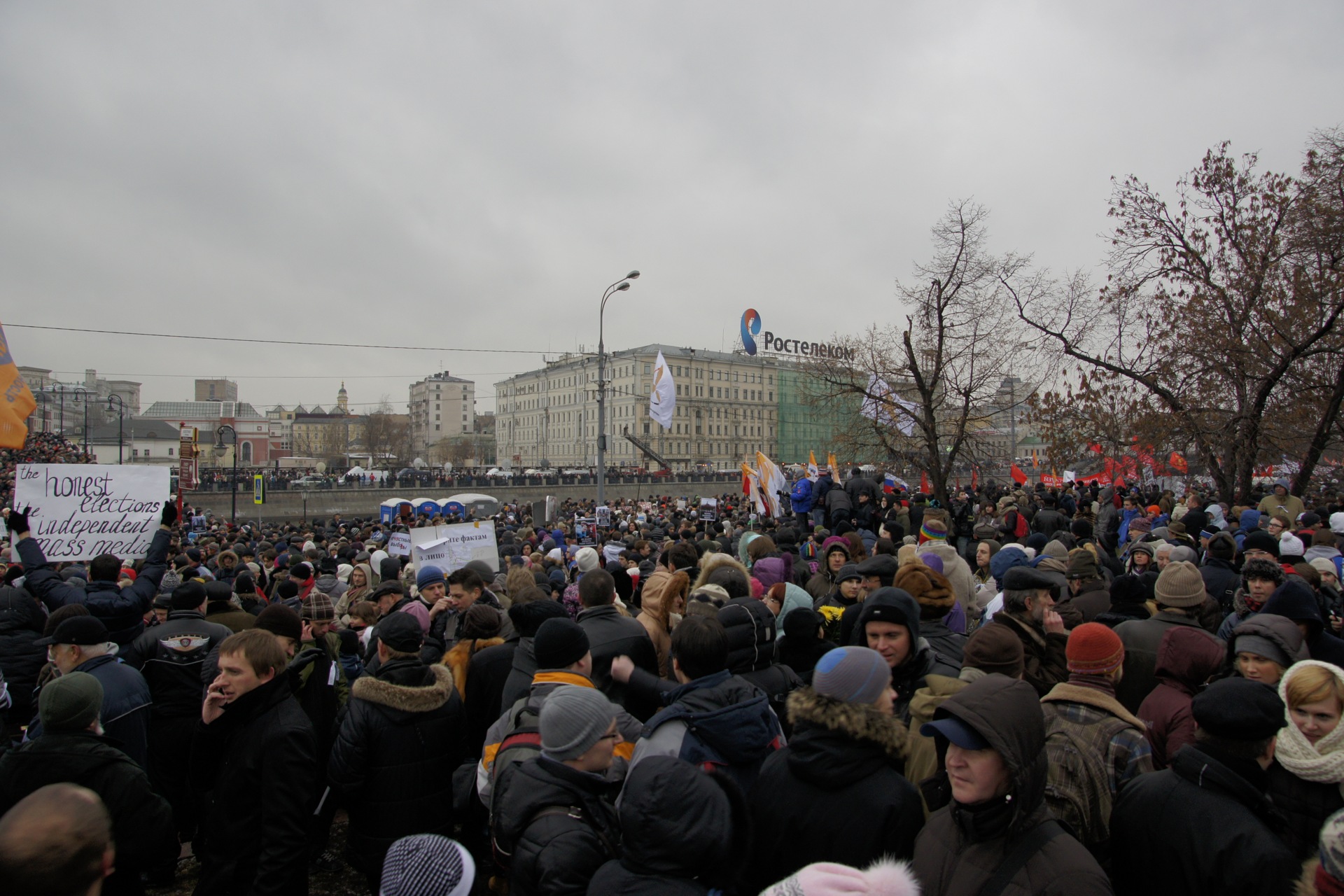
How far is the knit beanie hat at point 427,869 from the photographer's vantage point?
2.13 m

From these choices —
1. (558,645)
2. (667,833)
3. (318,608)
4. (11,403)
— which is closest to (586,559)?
(318,608)

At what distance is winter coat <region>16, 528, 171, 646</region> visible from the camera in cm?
529

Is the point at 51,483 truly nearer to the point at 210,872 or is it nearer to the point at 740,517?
the point at 210,872

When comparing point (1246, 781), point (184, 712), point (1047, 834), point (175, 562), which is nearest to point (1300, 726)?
point (1246, 781)

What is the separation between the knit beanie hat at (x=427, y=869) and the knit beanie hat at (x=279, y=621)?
253 cm

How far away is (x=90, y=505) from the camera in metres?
8.12

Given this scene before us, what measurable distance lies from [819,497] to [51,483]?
11.6m

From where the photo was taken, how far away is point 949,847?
230cm

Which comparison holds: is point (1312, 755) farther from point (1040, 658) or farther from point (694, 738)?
point (694, 738)

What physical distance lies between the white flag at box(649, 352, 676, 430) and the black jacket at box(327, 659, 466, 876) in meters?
17.8

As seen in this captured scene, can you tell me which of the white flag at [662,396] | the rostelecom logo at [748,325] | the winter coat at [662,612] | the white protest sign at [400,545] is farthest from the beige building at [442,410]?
the winter coat at [662,612]

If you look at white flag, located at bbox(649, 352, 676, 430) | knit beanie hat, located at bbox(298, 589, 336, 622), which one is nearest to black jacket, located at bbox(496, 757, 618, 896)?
knit beanie hat, located at bbox(298, 589, 336, 622)

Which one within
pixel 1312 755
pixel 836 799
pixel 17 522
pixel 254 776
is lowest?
pixel 254 776

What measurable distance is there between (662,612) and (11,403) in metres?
8.73
